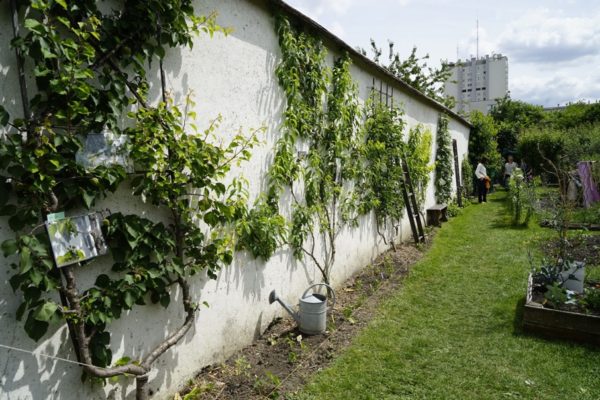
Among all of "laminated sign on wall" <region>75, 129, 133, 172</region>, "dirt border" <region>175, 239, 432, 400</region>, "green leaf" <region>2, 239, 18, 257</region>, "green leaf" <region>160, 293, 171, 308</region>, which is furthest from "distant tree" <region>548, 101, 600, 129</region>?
→ "green leaf" <region>2, 239, 18, 257</region>

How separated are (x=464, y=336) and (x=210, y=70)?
406 centimetres

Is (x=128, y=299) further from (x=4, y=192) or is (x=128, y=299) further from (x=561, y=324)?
(x=561, y=324)

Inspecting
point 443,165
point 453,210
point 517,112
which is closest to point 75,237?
point 443,165

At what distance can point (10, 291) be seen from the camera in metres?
2.22

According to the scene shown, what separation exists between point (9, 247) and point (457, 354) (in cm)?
412

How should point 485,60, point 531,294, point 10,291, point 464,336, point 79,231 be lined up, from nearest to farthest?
1. point 10,291
2. point 79,231
3. point 464,336
4. point 531,294
5. point 485,60

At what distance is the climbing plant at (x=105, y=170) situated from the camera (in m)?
2.21

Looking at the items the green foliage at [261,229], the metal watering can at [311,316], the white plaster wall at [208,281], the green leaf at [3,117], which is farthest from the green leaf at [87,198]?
the metal watering can at [311,316]

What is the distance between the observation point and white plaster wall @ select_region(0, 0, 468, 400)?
7.38ft

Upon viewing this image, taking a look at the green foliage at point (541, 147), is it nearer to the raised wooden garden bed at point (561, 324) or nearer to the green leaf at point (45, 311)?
the raised wooden garden bed at point (561, 324)

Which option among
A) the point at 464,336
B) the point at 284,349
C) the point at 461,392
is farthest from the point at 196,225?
the point at 464,336

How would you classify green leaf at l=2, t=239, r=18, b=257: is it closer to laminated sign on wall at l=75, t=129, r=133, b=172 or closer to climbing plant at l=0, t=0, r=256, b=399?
climbing plant at l=0, t=0, r=256, b=399

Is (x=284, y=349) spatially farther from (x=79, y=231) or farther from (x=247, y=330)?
(x=79, y=231)

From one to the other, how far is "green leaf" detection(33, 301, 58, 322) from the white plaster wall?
0.45 feet
